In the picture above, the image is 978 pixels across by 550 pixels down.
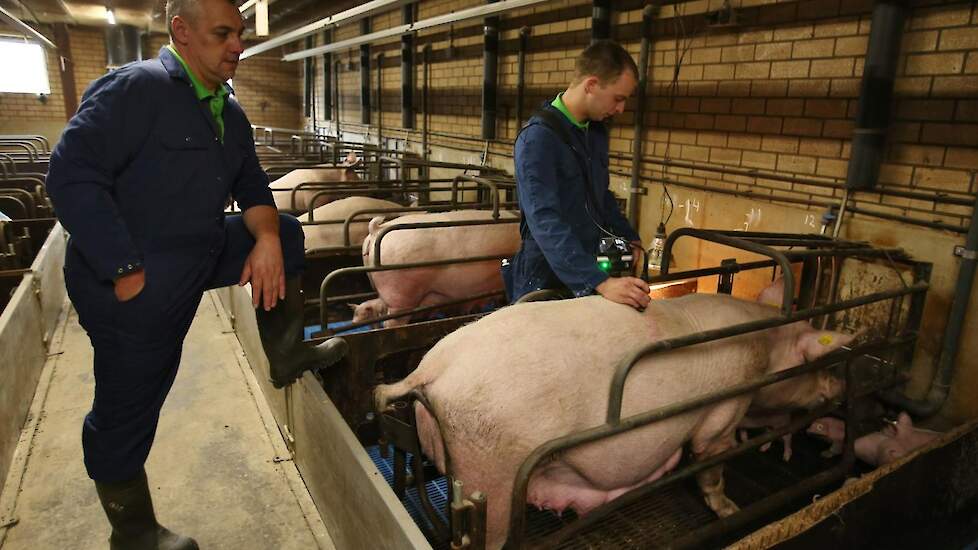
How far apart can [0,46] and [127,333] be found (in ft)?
55.7

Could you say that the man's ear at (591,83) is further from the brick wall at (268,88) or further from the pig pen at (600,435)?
the brick wall at (268,88)

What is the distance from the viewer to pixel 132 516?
7.55ft

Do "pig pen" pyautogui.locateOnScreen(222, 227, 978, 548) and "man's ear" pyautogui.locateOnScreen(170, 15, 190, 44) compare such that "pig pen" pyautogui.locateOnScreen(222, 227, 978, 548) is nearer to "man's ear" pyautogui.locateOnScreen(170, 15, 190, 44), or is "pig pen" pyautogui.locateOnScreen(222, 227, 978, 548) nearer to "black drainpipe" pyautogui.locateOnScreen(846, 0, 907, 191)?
"black drainpipe" pyautogui.locateOnScreen(846, 0, 907, 191)

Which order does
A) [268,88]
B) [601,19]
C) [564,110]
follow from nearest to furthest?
[564,110], [601,19], [268,88]

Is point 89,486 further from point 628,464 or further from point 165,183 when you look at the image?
point 628,464

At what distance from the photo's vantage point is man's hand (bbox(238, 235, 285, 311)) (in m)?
2.41

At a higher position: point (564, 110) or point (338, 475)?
point (564, 110)

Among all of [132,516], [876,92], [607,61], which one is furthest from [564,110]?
[132,516]

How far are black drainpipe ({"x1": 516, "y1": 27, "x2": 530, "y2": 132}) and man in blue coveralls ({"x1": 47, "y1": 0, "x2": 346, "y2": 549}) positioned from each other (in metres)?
5.16

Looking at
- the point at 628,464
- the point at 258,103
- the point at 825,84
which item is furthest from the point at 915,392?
the point at 258,103

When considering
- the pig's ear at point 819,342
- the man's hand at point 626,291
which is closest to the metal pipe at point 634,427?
the pig's ear at point 819,342

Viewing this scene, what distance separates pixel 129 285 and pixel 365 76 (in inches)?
415

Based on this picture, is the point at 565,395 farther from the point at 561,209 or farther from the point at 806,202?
the point at 806,202

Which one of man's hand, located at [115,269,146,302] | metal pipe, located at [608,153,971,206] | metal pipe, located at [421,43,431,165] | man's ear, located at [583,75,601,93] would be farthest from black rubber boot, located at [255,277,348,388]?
metal pipe, located at [421,43,431,165]
